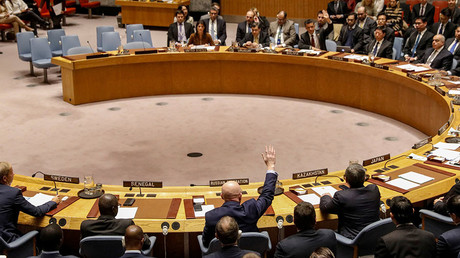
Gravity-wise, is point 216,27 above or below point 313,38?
above

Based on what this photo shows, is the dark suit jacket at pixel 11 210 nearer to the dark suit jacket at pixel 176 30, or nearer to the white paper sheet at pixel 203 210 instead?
the white paper sheet at pixel 203 210

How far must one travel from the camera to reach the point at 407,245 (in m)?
4.00

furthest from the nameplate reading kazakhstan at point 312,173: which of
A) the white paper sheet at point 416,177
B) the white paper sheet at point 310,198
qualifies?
the white paper sheet at point 416,177

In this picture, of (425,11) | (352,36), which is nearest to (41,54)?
(352,36)

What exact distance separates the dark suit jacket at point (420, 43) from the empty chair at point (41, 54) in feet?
23.2

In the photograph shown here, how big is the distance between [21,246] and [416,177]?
3.60 m

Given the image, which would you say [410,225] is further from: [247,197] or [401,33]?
[401,33]

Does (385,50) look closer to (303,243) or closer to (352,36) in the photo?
(352,36)

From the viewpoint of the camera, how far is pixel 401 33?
12.7 meters

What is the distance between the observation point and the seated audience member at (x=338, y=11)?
47.0 feet

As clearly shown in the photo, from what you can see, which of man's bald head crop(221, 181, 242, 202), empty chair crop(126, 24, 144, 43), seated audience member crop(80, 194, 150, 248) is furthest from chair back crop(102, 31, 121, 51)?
man's bald head crop(221, 181, 242, 202)

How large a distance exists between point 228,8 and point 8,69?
8458 mm

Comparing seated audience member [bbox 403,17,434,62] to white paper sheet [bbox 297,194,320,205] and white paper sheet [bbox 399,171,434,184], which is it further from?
white paper sheet [bbox 297,194,320,205]

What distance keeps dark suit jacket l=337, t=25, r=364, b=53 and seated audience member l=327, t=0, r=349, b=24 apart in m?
2.46
